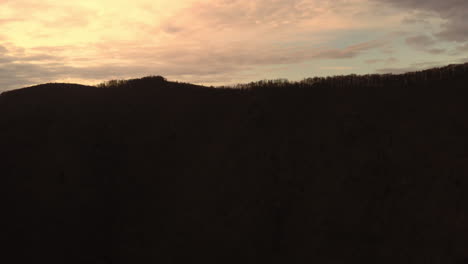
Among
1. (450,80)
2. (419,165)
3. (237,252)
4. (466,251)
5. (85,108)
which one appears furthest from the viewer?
(85,108)

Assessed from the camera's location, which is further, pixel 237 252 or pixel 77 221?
pixel 77 221

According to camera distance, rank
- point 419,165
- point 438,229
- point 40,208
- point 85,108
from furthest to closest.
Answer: point 85,108, point 40,208, point 419,165, point 438,229

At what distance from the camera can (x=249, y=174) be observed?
17.2 meters

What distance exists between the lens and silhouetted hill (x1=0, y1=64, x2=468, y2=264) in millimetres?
14070

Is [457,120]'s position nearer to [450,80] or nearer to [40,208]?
[450,80]

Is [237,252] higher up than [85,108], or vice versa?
[85,108]

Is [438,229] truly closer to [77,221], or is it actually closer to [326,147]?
[326,147]

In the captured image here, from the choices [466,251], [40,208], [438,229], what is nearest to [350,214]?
[438,229]

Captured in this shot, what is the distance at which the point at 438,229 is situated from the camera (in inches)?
515

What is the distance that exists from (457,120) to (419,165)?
3855mm

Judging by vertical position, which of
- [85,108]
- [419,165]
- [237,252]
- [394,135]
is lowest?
[237,252]

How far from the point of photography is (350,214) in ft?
47.2

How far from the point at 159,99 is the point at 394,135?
14229 mm

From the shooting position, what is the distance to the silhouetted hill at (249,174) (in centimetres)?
1407
